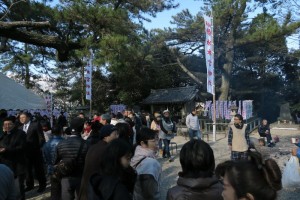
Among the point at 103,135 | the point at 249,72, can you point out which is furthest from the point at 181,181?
the point at 249,72

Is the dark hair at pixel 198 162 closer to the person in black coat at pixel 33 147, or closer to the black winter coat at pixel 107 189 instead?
the black winter coat at pixel 107 189

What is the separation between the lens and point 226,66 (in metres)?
25.8

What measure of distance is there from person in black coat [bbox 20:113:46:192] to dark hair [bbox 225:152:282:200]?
492cm

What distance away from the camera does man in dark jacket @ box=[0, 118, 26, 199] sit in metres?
4.50

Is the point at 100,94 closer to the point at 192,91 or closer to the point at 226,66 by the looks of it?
the point at 192,91

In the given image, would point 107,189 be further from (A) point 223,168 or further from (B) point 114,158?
(A) point 223,168

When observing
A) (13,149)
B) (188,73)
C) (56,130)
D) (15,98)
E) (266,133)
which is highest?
(188,73)

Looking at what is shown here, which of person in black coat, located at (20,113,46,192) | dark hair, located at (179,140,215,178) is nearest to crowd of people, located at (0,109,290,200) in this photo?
dark hair, located at (179,140,215,178)

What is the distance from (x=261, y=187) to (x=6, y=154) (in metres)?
3.99

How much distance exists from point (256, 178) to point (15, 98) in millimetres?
15061

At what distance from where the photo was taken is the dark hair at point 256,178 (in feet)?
4.87

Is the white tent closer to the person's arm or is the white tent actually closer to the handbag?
the handbag

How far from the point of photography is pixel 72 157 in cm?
362

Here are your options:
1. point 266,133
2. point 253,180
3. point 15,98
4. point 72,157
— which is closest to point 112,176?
point 253,180
